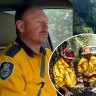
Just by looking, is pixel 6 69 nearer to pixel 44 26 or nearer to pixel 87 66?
pixel 44 26

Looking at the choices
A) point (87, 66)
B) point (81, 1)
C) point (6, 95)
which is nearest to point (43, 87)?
point (6, 95)

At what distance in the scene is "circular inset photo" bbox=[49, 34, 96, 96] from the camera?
1432 mm

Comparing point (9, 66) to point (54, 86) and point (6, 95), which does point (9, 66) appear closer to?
point (6, 95)

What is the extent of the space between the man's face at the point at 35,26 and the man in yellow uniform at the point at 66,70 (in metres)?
0.22

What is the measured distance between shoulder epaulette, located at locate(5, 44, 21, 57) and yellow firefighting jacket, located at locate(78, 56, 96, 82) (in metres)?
0.40

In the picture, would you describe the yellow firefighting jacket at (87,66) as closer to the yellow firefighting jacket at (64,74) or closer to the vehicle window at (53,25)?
the yellow firefighting jacket at (64,74)

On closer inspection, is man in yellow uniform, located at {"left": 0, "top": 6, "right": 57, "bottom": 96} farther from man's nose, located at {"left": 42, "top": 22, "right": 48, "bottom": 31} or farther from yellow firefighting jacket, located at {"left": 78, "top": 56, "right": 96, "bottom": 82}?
yellow firefighting jacket, located at {"left": 78, "top": 56, "right": 96, "bottom": 82}

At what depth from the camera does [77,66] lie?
4.71 feet

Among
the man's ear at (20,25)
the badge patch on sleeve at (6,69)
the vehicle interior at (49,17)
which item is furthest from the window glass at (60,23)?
the badge patch on sleeve at (6,69)

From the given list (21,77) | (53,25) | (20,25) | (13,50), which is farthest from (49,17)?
(21,77)

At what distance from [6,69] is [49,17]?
0.39 m

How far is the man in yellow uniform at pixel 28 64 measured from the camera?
5.29 ft

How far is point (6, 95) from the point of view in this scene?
161 centimetres

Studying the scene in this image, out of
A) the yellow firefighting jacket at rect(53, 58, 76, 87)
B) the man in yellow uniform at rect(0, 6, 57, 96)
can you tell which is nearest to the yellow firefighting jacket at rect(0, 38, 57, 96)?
the man in yellow uniform at rect(0, 6, 57, 96)
